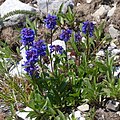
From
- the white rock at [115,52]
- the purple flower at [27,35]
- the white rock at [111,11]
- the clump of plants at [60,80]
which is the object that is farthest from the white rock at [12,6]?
the purple flower at [27,35]

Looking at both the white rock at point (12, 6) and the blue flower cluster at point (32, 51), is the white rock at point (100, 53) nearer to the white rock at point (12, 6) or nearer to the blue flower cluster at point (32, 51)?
the blue flower cluster at point (32, 51)

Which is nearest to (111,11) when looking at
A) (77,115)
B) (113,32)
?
(113,32)

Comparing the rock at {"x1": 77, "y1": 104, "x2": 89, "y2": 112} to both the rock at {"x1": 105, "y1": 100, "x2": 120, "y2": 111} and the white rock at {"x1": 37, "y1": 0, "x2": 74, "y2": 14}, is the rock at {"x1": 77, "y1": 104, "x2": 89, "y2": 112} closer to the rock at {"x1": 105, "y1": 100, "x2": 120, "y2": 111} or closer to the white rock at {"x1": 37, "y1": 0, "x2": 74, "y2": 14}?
the rock at {"x1": 105, "y1": 100, "x2": 120, "y2": 111}

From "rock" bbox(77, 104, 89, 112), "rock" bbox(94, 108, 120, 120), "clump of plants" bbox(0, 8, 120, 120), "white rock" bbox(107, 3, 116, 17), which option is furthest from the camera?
"white rock" bbox(107, 3, 116, 17)

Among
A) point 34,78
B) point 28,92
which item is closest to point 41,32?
point 28,92

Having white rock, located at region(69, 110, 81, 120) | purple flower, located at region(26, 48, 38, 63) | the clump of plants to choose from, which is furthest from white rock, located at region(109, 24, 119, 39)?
purple flower, located at region(26, 48, 38, 63)

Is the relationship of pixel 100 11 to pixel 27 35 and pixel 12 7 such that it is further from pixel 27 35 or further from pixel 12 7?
pixel 27 35
